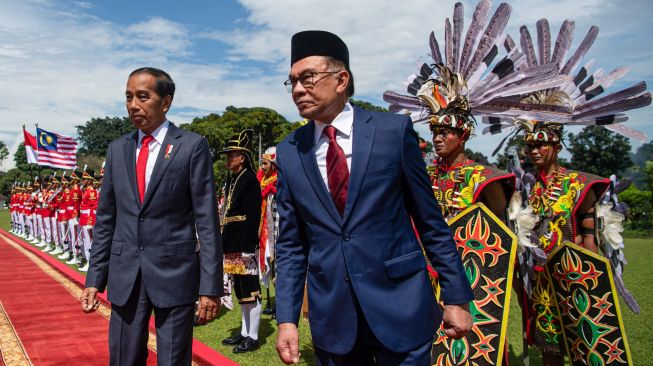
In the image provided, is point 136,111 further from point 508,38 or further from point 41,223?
point 41,223

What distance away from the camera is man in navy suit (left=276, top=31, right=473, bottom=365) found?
85.4 inches

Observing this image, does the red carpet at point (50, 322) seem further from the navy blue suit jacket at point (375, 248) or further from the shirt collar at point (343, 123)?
the shirt collar at point (343, 123)

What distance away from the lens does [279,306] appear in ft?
7.68

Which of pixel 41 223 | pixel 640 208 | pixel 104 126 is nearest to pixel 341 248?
pixel 41 223

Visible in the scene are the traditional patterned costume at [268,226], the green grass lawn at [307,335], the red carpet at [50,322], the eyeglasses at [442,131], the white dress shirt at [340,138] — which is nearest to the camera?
the white dress shirt at [340,138]

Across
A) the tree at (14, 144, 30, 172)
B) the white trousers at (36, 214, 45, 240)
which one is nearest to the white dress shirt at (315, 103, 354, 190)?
the white trousers at (36, 214, 45, 240)

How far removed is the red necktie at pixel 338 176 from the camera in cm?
223

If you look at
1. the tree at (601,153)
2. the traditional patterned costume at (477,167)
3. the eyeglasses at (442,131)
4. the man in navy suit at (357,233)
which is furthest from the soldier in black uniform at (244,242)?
the tree at (601,153)

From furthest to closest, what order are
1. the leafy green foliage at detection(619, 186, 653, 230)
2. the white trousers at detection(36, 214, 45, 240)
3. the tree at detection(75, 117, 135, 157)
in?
the tree at detection(75, 117, 135, 157) < the leafy green foliage at detection(619, 186, 653, 230) < the white trousers at detection(36, 214, 45, 240)

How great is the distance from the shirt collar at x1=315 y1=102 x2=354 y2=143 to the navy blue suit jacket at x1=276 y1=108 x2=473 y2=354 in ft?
0.11

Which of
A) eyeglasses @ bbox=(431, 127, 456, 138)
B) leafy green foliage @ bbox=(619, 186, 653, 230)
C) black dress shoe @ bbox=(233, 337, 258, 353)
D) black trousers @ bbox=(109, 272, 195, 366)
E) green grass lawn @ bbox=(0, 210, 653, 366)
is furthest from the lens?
leafy green foliage @ bbox=(619, 186, 653, 230)

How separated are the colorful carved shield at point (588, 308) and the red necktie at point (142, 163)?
319 cm

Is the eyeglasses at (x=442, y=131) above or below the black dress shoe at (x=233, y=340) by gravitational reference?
above

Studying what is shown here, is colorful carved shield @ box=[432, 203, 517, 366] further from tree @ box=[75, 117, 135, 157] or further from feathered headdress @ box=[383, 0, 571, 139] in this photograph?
tree @ box=[75, 117, 135, 157]
